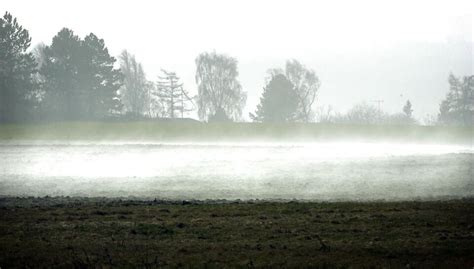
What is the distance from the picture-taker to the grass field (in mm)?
45094

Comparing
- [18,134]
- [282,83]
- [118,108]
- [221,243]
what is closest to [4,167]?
[18,134]

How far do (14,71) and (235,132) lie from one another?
21913 mm

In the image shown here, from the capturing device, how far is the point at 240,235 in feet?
39.0

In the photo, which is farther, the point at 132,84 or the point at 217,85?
the point at 132,84

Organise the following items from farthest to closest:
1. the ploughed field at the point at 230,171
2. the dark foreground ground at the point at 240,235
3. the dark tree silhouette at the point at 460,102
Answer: the dark tree silhouette at the point at 460,102 < the ploughed field at the point at 230,171 < the dark foreground ground at the point at 240,235

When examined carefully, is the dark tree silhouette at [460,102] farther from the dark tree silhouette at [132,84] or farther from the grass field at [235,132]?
the dark tree silhouette at [132,84]

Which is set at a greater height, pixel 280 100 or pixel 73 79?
pixel 73 79

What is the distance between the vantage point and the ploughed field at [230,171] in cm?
2111

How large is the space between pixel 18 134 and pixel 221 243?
3630 cm

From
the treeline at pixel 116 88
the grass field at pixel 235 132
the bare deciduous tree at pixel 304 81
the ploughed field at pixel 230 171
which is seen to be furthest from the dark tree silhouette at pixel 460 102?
the ploughed field at pixel 230 171

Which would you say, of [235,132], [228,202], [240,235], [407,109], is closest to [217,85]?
[235,132]

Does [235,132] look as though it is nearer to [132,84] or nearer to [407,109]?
[132,84]

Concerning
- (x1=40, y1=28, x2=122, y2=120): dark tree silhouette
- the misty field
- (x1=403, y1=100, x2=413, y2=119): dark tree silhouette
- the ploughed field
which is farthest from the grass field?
(x1=403, y1=100, x2=413, y2=119): dark tree silhouette

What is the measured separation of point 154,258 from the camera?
10086mm
